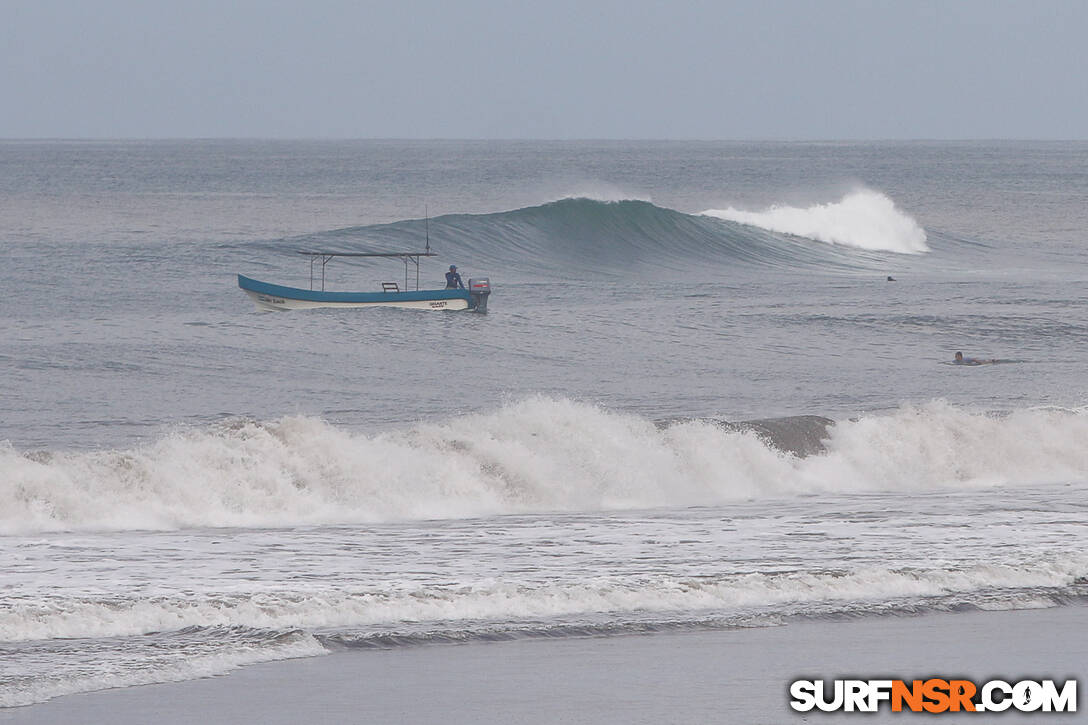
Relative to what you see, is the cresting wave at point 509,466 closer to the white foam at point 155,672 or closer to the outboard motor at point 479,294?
the white foam at point 155,672

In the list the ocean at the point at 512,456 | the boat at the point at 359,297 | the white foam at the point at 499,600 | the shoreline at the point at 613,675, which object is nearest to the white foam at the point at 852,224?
the ocean at the point at 512,456

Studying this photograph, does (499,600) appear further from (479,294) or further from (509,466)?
(479,294)

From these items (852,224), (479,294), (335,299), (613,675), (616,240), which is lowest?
(613,675)

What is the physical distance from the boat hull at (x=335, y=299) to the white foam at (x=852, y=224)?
2630 cm

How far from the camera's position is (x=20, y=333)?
1188 inches

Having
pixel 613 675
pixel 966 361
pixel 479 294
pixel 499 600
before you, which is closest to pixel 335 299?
pixel 479 294

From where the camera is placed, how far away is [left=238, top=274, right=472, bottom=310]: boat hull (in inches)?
1371

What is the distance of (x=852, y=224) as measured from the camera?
205ft

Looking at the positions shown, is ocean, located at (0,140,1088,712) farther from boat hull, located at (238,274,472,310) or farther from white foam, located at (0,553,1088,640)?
boat hull, located at (238,274,472,310)

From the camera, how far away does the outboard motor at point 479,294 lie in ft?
116

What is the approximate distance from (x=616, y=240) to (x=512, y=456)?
3553 cm

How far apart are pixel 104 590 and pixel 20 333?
65.5 ft

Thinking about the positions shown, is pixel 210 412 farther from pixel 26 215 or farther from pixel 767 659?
pixel 26 215

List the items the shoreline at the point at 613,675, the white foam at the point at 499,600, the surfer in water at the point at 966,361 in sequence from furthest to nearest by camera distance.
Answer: the surfer in water at the point at 966,361 < the white foam at the point at 499,600 < the shoreline at the point at 613,675
